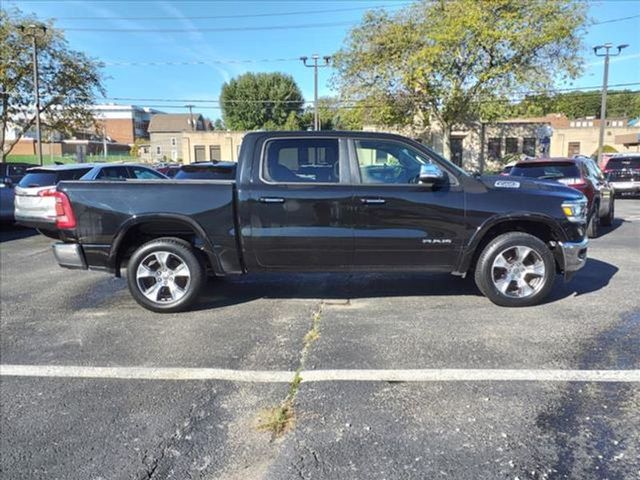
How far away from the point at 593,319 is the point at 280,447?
3.56 metres

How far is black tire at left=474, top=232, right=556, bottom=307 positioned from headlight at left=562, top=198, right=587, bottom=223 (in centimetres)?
38

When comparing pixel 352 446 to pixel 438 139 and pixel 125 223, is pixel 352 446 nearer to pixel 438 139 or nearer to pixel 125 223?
pixel 125 223

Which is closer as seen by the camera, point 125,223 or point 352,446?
point 352,446

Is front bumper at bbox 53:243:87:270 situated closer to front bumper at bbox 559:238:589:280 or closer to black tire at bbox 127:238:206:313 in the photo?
black tire at bbox 127:238:206:313

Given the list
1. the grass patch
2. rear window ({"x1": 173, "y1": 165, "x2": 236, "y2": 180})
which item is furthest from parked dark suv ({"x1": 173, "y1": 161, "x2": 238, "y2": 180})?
the grass patch

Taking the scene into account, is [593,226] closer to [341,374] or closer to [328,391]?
[341,374]

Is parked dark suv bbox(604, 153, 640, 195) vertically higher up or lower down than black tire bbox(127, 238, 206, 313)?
higher up

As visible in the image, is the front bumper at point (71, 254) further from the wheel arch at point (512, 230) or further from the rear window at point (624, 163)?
the rear window at point (624, 163)

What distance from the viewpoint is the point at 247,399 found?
11.1 feet

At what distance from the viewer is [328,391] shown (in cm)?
345

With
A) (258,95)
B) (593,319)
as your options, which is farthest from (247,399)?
(258,95)

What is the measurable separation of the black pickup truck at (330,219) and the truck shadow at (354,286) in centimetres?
62

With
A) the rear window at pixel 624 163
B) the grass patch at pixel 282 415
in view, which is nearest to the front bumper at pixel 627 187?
the rear window at pixel 624 163

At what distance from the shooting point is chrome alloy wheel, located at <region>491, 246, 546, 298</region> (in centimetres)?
516
